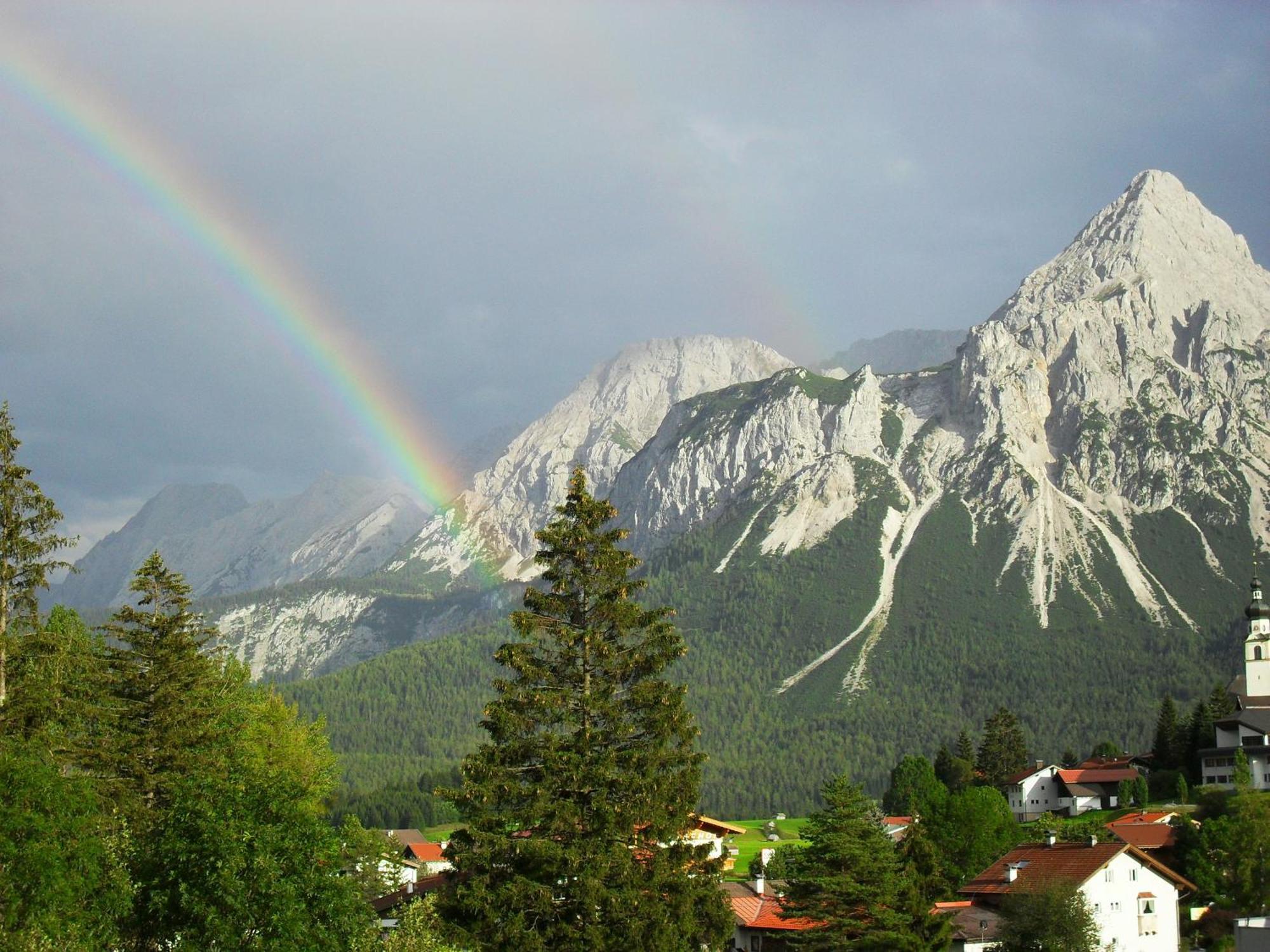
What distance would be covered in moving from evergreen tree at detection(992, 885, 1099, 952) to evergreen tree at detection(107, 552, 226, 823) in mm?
44521

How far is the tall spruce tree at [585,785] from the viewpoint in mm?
39844

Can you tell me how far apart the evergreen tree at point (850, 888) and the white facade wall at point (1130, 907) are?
2066 cm

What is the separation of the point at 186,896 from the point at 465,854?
28.7 feet

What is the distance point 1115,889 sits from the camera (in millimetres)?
84438

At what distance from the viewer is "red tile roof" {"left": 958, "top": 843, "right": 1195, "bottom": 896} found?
82938 mm

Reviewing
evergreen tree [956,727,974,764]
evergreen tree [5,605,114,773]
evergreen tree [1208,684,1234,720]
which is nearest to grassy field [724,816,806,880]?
evergreen tree [956,727,974,764]

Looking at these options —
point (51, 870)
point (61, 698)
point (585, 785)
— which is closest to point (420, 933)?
point (585, 785)

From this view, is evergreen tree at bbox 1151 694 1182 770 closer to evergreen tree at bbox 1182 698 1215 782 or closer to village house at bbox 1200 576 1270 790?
evergreen tree at bbox 1182 698 1215 782

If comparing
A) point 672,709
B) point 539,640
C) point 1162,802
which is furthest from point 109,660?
point 1162,802

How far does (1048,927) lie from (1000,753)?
94077 mm

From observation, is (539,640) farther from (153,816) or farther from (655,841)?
(153,816)

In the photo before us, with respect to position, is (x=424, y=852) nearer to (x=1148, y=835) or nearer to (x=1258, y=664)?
(x=1148, y=835)

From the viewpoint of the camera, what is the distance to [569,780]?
41625 mm

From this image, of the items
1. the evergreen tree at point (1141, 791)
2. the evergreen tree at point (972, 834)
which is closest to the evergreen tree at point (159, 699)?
the evergreen tree at point (972, 834)
